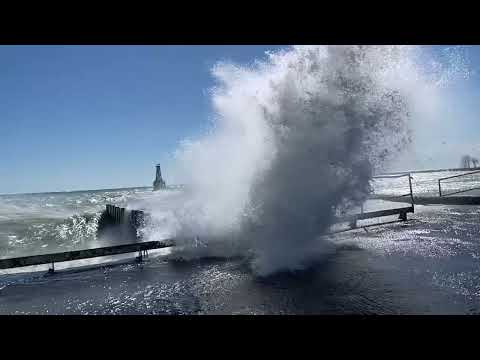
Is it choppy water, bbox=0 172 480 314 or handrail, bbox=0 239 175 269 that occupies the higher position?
handrail, bbox=0 239 175 269

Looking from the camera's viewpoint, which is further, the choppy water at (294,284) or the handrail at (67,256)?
the handrail at (67,256)

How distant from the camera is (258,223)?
10859mm

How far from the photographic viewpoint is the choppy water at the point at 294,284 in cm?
550

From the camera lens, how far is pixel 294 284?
6855 millimetres

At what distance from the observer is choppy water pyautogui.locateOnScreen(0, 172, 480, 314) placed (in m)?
5.50

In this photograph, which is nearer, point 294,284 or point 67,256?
point 294,284

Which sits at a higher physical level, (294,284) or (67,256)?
(67,256)

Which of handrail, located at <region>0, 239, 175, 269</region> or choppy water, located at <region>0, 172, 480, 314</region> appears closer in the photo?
choppy water, located at <region>0, 172, 480, 314</region>
